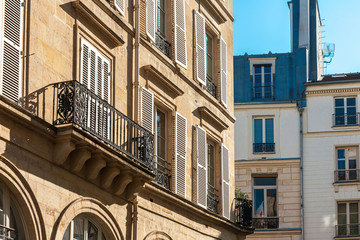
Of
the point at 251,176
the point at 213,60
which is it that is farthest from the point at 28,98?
the point at 251,176

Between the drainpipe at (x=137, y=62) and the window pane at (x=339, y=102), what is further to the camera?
the window pane at (x=339, y=102)

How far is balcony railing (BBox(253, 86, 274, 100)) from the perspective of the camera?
44.8 meters

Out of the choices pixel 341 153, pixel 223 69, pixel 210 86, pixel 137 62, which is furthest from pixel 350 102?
pixel 137 62

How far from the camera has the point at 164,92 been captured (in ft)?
70.1

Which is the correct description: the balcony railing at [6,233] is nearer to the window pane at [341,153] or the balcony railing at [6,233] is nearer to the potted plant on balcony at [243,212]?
the potted plant on balcony at [243,212]

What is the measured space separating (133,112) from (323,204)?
24670 millimetres

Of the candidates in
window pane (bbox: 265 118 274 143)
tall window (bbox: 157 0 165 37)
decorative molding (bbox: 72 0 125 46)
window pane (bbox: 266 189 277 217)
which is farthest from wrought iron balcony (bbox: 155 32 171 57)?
window pane (bbox: 265 118 274 143)

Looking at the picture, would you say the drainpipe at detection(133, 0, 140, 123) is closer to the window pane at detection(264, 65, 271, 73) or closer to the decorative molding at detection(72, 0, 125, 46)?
the decorative molding at detection(72, 0, 125, 46)

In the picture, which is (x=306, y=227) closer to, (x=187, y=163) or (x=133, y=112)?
(x=187, y=163)

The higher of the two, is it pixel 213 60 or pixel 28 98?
pixel 213 60

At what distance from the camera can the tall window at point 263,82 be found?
4488cm

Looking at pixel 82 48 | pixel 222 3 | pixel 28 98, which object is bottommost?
pixel 28 98

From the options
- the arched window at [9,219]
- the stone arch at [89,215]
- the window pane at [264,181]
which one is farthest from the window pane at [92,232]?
the window pane at [264,181]

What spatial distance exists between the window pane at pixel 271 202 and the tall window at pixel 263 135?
2075 mm
